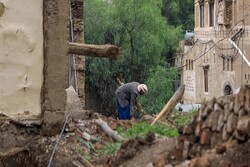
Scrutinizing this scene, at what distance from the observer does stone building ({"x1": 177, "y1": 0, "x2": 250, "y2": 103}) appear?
2275 centimetres

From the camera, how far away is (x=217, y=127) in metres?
5.02

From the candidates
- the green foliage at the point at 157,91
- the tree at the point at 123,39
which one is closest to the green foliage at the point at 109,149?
the green foliage at the point at 157,91

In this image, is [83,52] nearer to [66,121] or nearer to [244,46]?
[66,121]

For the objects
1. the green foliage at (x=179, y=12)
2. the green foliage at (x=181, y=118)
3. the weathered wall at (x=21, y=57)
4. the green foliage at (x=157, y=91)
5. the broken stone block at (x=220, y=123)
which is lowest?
the green foliage at (x=157, y=91)

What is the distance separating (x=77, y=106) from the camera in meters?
10.2

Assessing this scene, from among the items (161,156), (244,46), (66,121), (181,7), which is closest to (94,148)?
(66,121)

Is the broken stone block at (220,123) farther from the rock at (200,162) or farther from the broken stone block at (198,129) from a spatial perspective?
the rock at (200,162)

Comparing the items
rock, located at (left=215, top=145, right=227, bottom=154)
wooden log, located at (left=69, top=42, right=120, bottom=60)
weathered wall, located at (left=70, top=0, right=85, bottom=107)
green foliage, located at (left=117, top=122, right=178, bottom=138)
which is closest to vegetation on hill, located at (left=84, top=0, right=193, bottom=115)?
weathered wall, located at (left=70, top=0, right=85, bottom=107)

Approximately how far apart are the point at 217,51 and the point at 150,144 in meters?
19.7

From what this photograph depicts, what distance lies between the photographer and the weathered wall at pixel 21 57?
721 centimetres

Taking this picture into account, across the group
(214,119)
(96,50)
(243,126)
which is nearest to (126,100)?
(96,50)

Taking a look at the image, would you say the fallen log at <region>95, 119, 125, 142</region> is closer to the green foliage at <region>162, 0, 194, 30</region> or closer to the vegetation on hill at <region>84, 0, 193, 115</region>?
the vegetation on hill at <region>84, 0, 193, 115</region>

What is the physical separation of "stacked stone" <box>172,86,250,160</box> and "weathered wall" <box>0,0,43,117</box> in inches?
100

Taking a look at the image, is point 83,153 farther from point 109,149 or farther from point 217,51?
point 217,51
